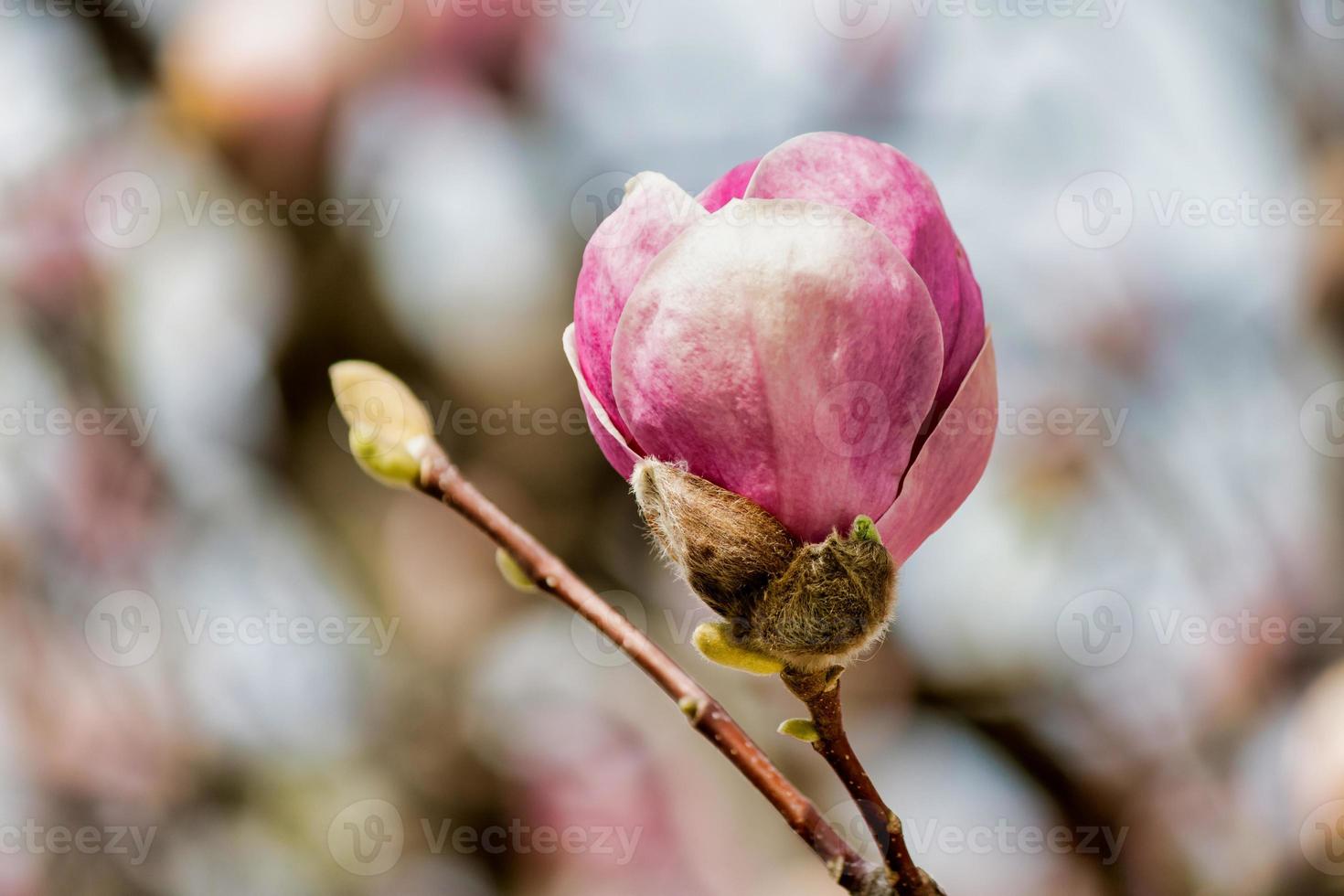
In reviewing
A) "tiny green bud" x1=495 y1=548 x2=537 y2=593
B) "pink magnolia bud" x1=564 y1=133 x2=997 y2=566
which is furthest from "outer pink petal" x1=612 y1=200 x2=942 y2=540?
"tiny green bud" x1=495 y1=548 x2=537 y2=593

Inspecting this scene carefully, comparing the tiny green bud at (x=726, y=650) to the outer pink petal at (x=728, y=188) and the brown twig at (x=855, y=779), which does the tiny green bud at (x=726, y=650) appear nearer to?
the brown twig at (x=855, y=779)

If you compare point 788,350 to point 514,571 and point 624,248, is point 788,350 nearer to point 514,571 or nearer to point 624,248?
point 624,248

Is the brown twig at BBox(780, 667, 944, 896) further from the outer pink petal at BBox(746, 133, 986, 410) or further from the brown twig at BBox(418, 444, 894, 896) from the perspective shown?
the outer pink petal at BBox(746, 133, 986, 410)

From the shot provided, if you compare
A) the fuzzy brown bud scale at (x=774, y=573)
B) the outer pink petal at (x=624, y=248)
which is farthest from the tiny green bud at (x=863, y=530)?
the outer pink petal at (x=624, y=248)

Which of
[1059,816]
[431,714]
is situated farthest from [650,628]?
[1059,816]

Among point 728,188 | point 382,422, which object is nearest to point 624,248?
point 728,188

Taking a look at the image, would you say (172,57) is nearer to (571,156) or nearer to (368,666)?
(571,156)
